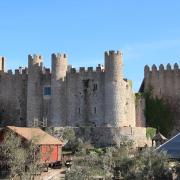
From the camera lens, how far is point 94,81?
235 feet

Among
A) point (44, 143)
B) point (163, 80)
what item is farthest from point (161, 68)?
point (44, 143)

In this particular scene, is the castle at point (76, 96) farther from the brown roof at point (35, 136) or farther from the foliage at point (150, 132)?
the brown roof at point (35, 136)

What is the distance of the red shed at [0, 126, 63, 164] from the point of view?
5688cm

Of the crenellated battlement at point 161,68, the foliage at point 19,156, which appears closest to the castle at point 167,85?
the crenellated battlement at point 161,68

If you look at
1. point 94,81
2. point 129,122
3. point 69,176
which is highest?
point 94,81

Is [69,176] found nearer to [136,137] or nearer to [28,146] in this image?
[28,146]

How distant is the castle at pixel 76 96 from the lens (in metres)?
69.9

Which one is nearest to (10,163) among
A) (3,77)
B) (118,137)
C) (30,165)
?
(30,165)

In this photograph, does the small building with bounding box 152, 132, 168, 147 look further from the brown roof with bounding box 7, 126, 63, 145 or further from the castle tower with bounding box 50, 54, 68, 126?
the brown roof with bounding box 7, 126, 63, 145

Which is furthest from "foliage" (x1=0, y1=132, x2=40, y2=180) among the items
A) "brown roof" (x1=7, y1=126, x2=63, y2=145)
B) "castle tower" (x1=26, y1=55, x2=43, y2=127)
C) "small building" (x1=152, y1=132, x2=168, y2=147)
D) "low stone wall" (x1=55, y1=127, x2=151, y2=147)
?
"small building" (x1=152, y1=132, x2=168, y2=147)

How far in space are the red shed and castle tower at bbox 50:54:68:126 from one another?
404 inches

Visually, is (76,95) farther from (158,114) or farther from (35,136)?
(35,136)

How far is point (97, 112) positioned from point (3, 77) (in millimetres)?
13837

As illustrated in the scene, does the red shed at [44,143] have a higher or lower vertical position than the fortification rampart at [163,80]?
lower
